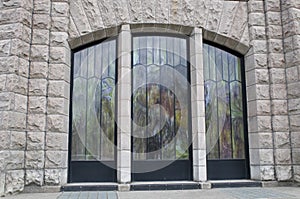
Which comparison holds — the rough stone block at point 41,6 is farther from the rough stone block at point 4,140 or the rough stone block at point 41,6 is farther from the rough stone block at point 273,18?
the rough stone block at point 273,18

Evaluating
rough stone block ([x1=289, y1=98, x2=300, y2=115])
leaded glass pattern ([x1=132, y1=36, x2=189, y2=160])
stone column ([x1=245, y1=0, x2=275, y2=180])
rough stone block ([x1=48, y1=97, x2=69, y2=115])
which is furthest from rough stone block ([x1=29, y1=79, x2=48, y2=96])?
rough stone block ([x1=289, y1=98, x2=300, y2=115])

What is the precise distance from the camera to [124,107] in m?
6.75

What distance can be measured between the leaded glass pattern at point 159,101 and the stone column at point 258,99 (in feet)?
5.20

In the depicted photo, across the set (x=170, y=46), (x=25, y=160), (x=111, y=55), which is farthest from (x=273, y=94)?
(x=25, y=160)

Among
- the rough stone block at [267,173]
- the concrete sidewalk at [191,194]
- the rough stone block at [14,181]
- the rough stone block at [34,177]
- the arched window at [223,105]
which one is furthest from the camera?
the arched window at [223,105]

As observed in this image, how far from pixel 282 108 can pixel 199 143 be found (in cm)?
221

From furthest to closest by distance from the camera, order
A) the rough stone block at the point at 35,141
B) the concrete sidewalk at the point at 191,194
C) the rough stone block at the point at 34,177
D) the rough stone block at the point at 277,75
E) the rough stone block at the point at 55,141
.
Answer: the rough stone block at the point at 277,75, the rough stone block at the point at 55,141, the rough stone block at the point at 35,141, the rough stone block at the point at 34,177, the concrete sidewalk at the point at 191,194

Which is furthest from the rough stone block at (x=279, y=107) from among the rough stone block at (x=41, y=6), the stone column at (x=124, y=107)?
the rough stone block at (x=41, y=6)

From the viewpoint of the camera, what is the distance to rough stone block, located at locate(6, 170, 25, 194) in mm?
5707

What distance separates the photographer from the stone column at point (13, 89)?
227 inches

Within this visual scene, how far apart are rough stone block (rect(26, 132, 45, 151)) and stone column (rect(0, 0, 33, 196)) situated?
10 cm

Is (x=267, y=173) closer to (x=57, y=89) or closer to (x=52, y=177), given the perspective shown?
(x=52, y=177)

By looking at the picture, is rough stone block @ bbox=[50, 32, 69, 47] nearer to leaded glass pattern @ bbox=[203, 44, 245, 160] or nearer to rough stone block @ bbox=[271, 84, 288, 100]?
leaded glass pattern @ bbox=[203, 44, 245, 160]

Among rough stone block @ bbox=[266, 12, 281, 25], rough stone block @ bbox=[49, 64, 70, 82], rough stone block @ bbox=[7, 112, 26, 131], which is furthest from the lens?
rough stone block @ bbox=[266, 12, 281, 25]
